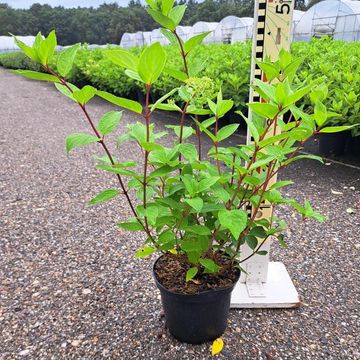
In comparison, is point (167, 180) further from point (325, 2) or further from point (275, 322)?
point (325, 2)

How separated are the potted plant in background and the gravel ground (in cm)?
20

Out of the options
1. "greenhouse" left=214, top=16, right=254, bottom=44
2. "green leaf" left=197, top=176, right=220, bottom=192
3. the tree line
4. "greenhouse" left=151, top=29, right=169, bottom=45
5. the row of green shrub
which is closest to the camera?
"green leaf" left=197, top=176, right=220, bottom=192

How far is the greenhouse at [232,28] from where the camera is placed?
18594mm

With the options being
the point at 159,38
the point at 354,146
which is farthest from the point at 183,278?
the point at 159,38

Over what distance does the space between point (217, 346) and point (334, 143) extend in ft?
9.30

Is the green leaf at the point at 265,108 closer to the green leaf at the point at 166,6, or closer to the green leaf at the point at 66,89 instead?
the green leaf at the point at 166,6

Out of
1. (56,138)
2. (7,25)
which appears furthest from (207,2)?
(56,138)

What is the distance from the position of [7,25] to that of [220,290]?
49.3 meters

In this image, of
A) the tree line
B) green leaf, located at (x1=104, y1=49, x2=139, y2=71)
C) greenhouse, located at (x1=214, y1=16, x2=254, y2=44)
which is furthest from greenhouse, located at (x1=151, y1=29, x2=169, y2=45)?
green leaf, located at (x1=104, y1=49, x2=139, y2=71)

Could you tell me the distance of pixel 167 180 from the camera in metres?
1.24

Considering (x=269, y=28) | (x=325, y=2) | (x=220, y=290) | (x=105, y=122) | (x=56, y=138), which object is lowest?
(x=56, y=138)

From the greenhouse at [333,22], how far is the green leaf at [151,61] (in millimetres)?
14827

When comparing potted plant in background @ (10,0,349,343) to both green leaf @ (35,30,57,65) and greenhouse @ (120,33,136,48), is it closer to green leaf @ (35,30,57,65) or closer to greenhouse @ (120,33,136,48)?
green leaf @ (35,30,57,65)

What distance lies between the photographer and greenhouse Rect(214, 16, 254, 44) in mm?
18594
